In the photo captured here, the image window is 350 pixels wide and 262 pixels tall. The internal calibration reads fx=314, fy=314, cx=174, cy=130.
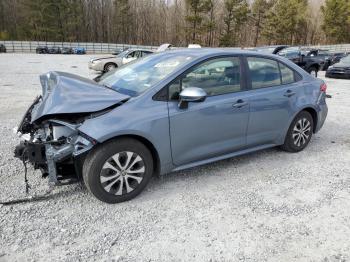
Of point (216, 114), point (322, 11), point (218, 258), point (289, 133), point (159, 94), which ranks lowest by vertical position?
point (218, 258)

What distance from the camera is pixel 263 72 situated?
163 inches

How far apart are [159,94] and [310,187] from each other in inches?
82.7

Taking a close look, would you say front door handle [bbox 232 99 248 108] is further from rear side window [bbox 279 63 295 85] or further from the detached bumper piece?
the detached bumper piece

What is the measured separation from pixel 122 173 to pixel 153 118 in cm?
64

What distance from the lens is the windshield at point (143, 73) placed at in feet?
11.4

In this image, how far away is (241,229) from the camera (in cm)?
290

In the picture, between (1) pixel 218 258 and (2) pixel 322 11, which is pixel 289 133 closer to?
(1) pixel 218 258

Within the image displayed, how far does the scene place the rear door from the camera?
3996mm

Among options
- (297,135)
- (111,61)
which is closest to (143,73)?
(297,135)

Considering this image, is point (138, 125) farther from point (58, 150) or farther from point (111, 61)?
point (111, 61)

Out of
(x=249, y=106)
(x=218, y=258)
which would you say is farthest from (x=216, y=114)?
(x=218, y=258)

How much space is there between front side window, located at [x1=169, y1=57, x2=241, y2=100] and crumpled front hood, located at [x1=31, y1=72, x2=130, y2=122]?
2.04 ft

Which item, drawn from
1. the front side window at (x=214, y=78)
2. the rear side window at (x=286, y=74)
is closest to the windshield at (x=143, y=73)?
the front side window at (x=214, y=78)

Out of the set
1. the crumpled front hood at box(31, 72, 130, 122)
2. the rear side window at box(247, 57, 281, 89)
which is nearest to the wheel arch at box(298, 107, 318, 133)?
the rear side window at box(247, 57, 281, 89)
